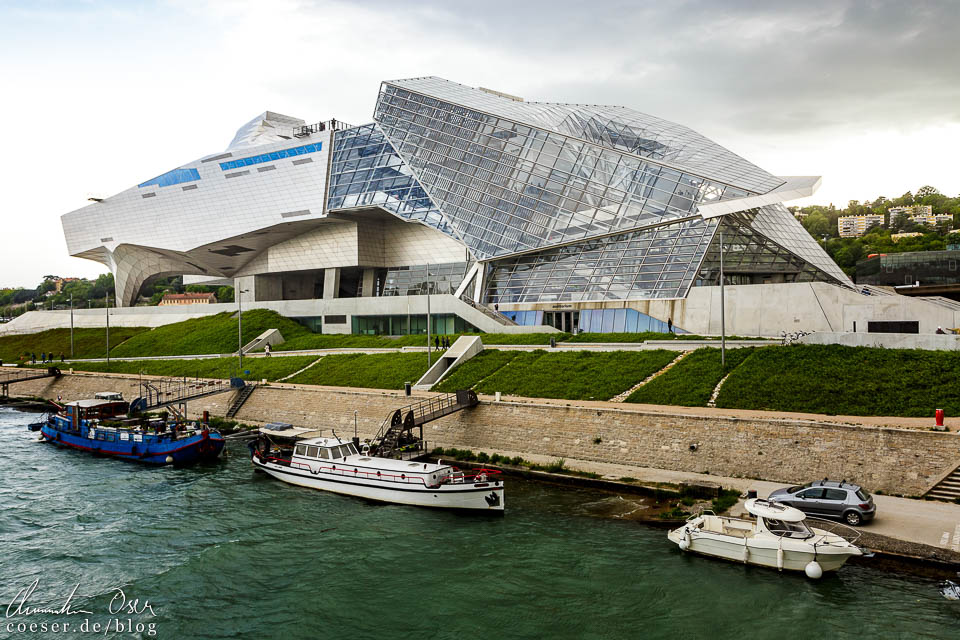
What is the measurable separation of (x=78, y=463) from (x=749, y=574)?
30925 millimetres

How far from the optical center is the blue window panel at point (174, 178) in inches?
2982

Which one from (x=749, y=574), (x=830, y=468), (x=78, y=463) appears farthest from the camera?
(x=78, y=463)

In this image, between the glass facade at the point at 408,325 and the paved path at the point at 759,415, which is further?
the glass facade at the point at 408,325

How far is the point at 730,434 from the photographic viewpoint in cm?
2580

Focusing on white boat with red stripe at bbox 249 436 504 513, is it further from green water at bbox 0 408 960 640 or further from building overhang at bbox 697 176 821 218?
A: building overhang at bbox 697 176 821 218

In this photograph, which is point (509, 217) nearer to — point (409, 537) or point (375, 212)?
point (375, 212)

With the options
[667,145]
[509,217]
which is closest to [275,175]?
[509,217]

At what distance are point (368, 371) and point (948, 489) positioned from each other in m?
33.0

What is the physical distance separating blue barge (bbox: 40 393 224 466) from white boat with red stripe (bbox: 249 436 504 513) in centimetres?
447

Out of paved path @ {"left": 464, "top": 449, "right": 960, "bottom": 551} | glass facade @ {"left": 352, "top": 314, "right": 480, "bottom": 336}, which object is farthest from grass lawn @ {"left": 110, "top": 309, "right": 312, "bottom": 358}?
paved path @ {"left": 464, "top": 449, "right": 960, "bottom": 551}

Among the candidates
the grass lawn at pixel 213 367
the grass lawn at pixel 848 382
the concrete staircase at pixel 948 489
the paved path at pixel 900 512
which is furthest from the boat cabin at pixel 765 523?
the grass lawn at pixel 213 367

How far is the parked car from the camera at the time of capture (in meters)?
19.5

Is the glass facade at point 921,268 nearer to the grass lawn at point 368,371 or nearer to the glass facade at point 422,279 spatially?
the glass facade at point 422,279

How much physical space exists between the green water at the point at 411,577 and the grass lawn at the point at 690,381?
811cm
